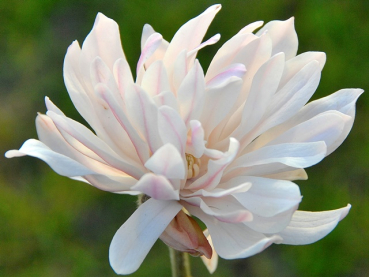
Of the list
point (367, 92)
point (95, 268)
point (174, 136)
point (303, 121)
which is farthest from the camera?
point (367, 92)

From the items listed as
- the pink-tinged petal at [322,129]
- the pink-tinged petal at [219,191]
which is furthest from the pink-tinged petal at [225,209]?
the pink-tinged petal at [322,129]

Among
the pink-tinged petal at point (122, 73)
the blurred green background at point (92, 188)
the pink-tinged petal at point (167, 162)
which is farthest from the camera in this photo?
the blurred green background at point (92, 188)

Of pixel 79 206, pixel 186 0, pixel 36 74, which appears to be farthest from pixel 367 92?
pixel 36 74

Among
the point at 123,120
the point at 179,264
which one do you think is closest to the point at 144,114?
the point at 123,120

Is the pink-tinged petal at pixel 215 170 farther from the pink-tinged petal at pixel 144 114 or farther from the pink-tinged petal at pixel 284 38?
the pink-tinged petal at pixel 284 38

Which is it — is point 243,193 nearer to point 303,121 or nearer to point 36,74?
point 303,121

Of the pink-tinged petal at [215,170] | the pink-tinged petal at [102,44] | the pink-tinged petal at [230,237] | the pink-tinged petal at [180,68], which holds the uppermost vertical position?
the pink-tinged petal at [102,44]
